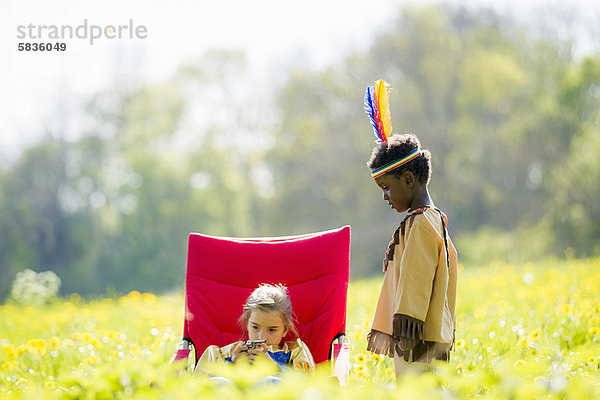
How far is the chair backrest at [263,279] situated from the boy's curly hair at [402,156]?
0.66 meters

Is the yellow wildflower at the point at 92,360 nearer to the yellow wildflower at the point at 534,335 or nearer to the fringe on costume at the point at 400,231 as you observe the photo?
the fringe on costume at the point at 400,231

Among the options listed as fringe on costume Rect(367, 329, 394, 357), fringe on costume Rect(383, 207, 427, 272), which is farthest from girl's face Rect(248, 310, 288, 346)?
fringe on costume Rect(383, 207, 427, 272)

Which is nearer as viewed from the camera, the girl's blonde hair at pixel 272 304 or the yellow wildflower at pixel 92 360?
the girl's blonde hair at pixel 272 304

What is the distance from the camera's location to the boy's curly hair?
2607mm

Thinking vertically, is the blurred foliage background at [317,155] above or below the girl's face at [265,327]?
above

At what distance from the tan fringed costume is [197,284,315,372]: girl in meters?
0.40

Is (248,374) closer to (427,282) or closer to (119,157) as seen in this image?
(427,282)

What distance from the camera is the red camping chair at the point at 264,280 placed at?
3076 millimetres

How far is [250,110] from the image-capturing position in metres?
17.0

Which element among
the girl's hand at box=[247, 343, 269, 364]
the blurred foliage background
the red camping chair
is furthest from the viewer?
the blurred foliage background

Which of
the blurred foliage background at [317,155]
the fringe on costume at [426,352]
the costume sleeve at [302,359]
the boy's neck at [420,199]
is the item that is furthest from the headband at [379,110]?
the blurred foliage background at [317,155]

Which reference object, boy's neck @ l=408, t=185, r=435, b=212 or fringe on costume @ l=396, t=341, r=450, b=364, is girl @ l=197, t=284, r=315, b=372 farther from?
boy's neck @ l=408, t=185, r=435, b=212

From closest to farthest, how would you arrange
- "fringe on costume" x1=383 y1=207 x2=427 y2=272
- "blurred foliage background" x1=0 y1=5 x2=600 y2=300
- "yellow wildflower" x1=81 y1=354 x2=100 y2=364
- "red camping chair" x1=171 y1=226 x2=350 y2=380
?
"fringe on costume" x1=383 y1=207 x2=427 y2=272, "red camping chair" x1=171 y1=226 x2=350 y2=380, "yellow wildflower" x1=81 y1=354 x2=100 y2=364, "blurred foliage background" x1=0 y1=5 x2=600 y2=300

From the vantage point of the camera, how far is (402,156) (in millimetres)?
2602
